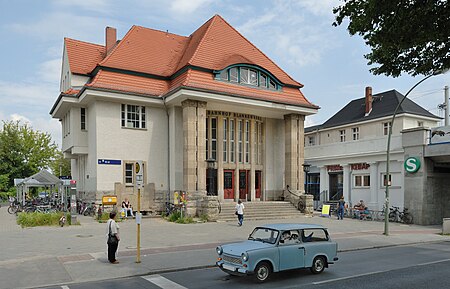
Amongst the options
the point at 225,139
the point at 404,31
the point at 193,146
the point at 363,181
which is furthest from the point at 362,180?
the point at 404,31

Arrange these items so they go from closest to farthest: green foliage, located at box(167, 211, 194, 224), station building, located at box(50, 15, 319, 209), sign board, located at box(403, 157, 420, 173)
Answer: green foliage, located at box(167, 211, 194, 224), sign board, located at box(403, 157, 420, 173), station building, located at box(50, 15, 319, 209)

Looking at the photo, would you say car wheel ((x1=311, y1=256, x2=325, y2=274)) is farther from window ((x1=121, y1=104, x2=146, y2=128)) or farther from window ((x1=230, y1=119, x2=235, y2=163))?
window ((x1=230, y1=119, x2=235, y2=163))

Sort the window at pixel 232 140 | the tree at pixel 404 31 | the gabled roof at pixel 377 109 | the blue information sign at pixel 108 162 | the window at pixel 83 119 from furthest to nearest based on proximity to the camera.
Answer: the gabled roof at pixel 377 109 < the window at pixel 232 140 < the window at pixel 83 119 < the blue information sign at pixel 108 162 < the tree at pixel 404 31

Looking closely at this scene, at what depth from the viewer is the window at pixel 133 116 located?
2727cm

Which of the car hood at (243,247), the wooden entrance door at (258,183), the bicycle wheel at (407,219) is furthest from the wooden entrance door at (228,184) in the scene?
the car hood at (243,247)

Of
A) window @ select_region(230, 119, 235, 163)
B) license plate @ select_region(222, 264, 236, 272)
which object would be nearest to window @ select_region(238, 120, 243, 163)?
window @ select_region(230, 119, 235, 163)

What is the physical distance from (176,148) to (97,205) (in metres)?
6.37

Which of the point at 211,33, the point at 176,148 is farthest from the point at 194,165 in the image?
the point at 211,33

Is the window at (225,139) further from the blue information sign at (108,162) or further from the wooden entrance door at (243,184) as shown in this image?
the blue information sign at (108,162)

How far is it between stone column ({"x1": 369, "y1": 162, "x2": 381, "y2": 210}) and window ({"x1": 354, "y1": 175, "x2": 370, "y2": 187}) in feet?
2.82

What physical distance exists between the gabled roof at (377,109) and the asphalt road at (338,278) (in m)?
27.8

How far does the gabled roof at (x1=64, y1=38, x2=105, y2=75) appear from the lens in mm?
30406

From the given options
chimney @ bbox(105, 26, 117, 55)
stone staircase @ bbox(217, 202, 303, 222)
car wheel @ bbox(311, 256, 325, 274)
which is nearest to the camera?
car wheel @ bbox(311, 256, 325, 274)

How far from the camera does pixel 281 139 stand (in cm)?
3234
